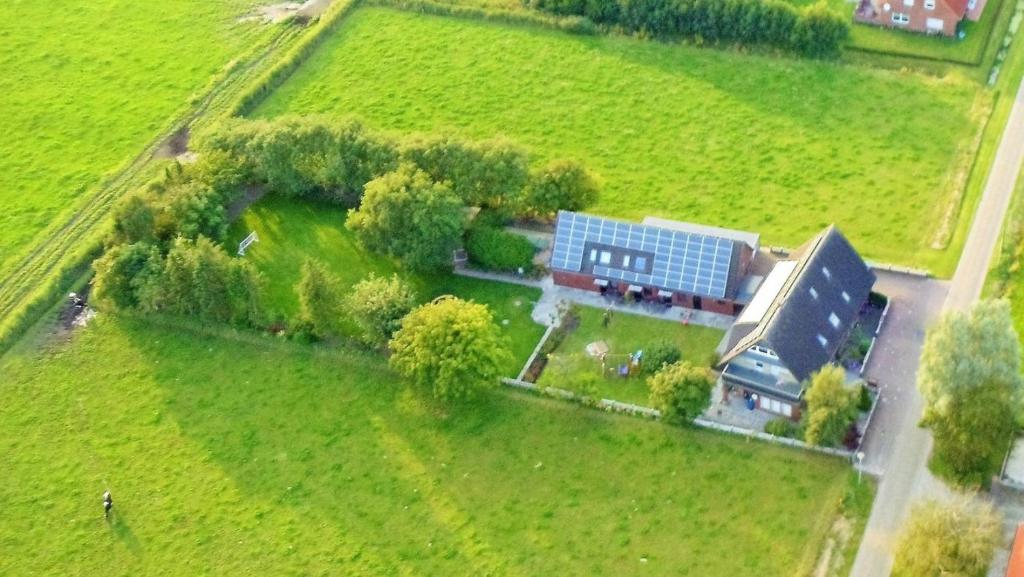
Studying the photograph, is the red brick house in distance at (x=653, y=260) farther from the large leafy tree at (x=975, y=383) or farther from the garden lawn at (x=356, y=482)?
the large leafy tree at (x=975, y=383)

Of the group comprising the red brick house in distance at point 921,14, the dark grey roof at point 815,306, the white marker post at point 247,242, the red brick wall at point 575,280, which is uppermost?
the red brick house in distance at point 921,14

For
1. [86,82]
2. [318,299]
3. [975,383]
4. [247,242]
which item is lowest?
[247,242]

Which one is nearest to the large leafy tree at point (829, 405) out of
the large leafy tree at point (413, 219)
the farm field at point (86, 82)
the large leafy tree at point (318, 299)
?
the large leafy tree at point (413, 219)

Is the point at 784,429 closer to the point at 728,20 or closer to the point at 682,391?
the point at 682,391

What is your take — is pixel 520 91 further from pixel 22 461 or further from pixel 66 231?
pixel 22 461

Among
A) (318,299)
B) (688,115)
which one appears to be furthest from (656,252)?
(318,299)
